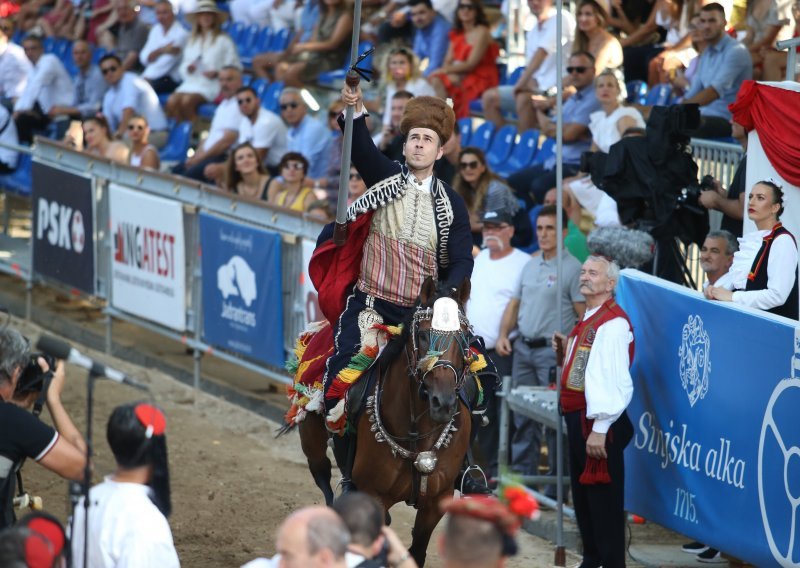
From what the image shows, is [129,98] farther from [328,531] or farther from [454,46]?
[328,531]

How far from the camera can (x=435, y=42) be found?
53.1ft

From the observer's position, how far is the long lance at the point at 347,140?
7.14 m

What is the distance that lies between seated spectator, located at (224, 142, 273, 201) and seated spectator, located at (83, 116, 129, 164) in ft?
7.05

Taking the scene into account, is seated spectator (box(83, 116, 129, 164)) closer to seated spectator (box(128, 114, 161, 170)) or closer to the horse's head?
seated spectator (box(128, 114, 161, 170))

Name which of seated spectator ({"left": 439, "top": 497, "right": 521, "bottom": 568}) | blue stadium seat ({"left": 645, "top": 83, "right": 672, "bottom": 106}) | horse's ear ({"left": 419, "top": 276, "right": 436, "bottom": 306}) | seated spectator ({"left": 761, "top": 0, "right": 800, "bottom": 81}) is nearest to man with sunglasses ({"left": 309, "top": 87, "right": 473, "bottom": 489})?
Result: horse's ear ({"left": 419, "top": 276, "right": 436, "bottom": 306})

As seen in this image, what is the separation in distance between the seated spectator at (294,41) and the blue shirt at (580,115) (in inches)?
243

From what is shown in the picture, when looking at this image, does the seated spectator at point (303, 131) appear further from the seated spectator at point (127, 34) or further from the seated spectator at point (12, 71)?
the seated spectator at point (12, 71)

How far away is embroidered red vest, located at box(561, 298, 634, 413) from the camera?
28.1ft

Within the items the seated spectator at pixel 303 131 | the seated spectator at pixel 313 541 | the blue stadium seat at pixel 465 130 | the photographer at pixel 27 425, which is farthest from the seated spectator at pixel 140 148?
the seated spectator at pixel 313 541

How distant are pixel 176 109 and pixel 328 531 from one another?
1482 centimetres

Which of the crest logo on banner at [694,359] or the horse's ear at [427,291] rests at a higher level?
the horse's ear at [427,291]

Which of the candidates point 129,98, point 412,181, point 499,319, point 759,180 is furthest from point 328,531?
point 129,98

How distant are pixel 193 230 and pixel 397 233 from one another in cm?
554

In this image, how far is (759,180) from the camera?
9.05 metres
